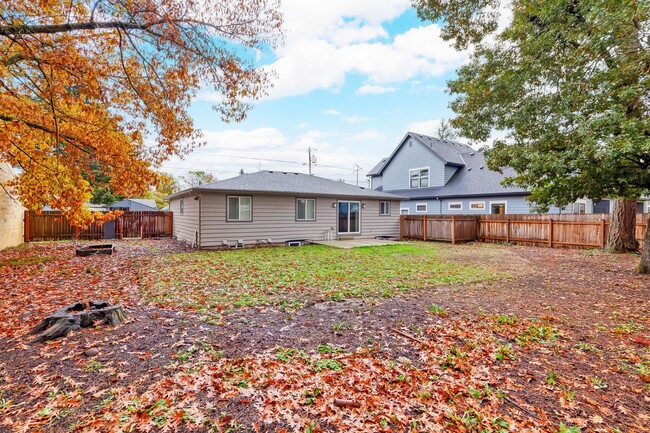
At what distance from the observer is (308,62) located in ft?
38.4

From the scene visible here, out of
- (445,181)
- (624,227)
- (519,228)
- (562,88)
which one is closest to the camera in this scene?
(562,88)

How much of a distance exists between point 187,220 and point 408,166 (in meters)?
15.8

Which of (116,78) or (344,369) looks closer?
(344,369)

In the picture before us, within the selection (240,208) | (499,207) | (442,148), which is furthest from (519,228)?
(240,208)

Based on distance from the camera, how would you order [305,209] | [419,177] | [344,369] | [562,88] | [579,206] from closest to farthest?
1. [344,369]
2. [562,88]
3. [305,209]
4. [579,206]
5. [419,177]

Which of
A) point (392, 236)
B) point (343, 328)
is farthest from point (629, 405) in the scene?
point (392, 236)

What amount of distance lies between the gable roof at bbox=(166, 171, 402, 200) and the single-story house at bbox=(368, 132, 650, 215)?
3978 millimetres

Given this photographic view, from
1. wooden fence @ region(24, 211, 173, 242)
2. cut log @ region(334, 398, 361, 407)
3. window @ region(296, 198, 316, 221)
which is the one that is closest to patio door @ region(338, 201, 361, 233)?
window @ region(296, 198, 316, 221)

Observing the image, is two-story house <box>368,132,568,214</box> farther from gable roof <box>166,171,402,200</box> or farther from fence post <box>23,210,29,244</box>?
fence post <box>23,210,29,244</box>

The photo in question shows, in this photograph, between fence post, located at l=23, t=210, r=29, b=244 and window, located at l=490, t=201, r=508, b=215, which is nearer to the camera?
fence post, located at l=23, t=210, r=29, b=244

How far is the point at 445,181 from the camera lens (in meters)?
21.1

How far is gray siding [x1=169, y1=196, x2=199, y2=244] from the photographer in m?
13.0

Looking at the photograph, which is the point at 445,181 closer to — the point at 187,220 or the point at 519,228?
the point at 519,228

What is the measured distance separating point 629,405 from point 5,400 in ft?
17.2
